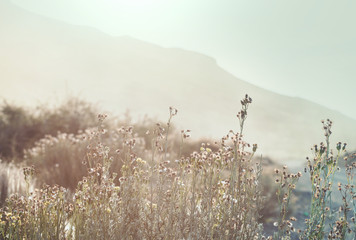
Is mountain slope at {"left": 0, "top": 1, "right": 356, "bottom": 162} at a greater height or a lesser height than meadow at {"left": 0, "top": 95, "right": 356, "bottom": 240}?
greater

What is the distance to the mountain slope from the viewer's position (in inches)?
3770

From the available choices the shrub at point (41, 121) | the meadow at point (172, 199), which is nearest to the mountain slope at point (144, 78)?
the shrub at point (41, 121)

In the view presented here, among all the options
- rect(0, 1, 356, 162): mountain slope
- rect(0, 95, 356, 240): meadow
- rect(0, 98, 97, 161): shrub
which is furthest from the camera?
rect(0, 1, 356, 162): mountain slope

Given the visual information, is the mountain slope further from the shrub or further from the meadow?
the meadow

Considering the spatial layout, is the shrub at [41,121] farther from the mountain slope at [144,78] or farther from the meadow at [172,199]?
the mountain slope at [144,78]

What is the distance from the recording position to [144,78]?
109000 mm

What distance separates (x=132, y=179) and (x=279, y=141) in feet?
288

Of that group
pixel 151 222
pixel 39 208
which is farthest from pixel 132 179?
pixel 39 208

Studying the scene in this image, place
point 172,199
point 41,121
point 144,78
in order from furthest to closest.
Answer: point 144,78 → point 41,121 → point 172,199

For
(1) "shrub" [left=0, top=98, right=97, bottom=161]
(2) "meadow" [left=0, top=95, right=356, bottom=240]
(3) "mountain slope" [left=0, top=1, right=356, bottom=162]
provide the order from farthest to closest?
(3) "mountain slope" [left=0, top=1, right=356, bottom=162] < (1) "shrub" [left=0, top=98, right=97, bottom=161] < (2) "meadow" [left=0, top=95, right=356, bottom=240]

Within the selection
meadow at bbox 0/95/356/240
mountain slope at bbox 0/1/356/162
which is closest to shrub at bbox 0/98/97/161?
meadow at bbox 0/95/356/240

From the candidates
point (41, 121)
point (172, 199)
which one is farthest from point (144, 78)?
point (172, 199)

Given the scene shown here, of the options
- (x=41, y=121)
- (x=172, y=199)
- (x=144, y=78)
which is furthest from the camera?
(x=144, y=78)

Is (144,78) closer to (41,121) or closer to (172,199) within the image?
(41,121)
